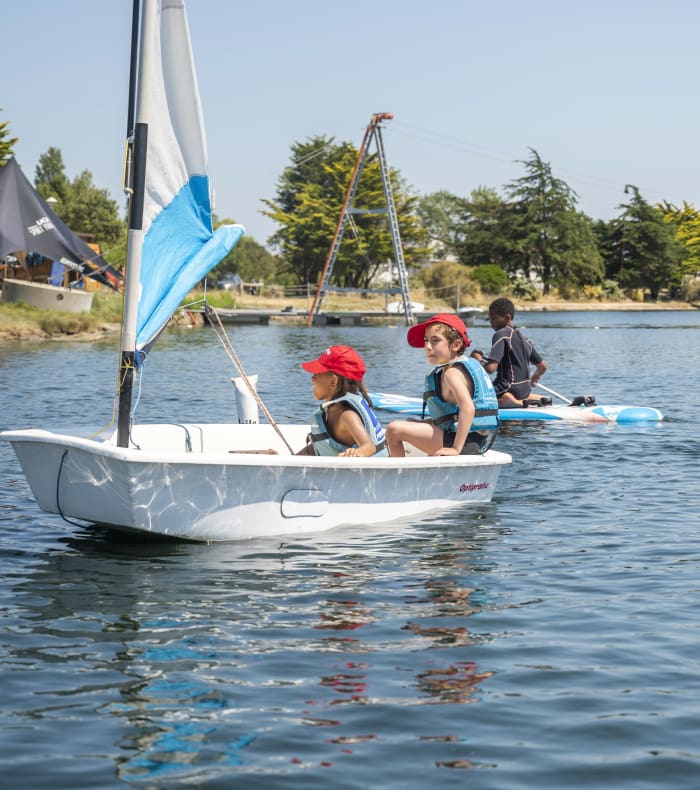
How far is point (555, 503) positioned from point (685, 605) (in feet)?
12.6

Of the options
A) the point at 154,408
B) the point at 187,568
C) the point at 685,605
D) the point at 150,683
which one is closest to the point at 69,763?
the point at 150,683

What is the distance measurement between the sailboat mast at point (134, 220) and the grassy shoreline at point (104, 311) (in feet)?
33.2

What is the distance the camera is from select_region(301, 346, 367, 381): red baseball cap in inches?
353

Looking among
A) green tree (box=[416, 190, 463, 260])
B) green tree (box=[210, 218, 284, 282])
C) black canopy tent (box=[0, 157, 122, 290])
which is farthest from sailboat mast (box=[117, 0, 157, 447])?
green tree (box=[416, 190, 463, 260])

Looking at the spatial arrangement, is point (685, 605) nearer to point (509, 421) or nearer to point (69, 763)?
point (69, 763)

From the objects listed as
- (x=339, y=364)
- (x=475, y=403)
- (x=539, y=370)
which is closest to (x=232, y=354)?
(x=339, y=364)

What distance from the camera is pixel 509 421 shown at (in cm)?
1745

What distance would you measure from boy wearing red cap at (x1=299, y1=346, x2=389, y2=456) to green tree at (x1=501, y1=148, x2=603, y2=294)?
286ft

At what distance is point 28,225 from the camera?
40.2 metres

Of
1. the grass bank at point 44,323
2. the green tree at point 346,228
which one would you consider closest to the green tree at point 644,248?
the green tree at point 346,228

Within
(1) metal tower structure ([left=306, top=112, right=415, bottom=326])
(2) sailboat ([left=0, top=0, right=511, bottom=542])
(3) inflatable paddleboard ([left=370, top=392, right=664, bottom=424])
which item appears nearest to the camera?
(2) sailboat ([left=0, top=0, right=511, bottom=542])

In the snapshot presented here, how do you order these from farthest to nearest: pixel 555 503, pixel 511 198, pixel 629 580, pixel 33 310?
pixel 511 198
pixel 33 310
pixel 555 503
pixel 629 580

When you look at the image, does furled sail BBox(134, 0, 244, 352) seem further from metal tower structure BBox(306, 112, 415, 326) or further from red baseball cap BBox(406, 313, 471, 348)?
metal tower structure BBox(306, 112, 415, 326)

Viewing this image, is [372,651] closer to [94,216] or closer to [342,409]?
[342,409]
